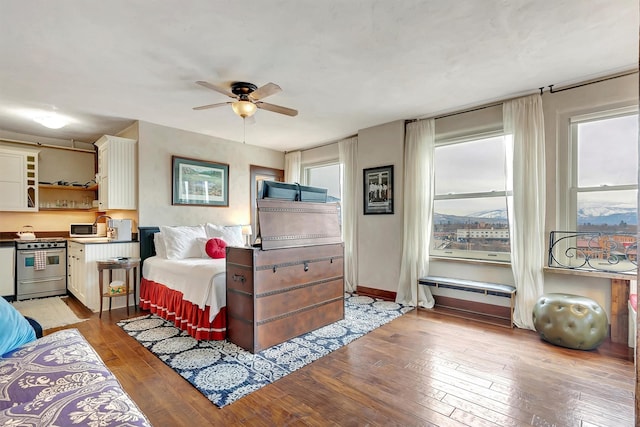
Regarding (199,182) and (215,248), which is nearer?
(215,248)

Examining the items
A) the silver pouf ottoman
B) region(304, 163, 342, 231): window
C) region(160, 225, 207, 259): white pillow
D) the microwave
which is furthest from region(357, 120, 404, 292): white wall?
A: the microwave

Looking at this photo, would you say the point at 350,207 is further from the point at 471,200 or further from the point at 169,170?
the point at 169,170

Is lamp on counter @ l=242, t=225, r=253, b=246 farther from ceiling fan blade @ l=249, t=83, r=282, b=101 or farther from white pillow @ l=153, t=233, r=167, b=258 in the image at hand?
ceiling fan blade @ l=249, t=83, r=282, b=101

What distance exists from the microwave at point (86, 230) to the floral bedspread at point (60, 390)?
13.6 ft

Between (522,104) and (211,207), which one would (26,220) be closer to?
(211,207)

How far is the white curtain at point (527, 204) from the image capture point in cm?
341

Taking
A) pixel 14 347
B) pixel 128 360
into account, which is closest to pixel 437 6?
pixel 14 347

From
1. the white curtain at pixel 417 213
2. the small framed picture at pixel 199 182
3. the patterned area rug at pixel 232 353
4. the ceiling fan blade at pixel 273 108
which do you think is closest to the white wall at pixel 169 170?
the small framed picture at pixel 199 182

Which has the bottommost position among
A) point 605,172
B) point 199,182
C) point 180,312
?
point 180,312

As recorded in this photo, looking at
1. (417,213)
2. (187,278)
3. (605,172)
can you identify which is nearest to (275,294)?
(187,278)

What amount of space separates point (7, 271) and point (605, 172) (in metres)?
7.72

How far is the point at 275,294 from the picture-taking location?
2.92m

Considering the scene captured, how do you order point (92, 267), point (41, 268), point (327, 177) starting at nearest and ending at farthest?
point (92, 267) → point (41, 268) → point (327, 177)

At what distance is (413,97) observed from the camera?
12.0 feet
